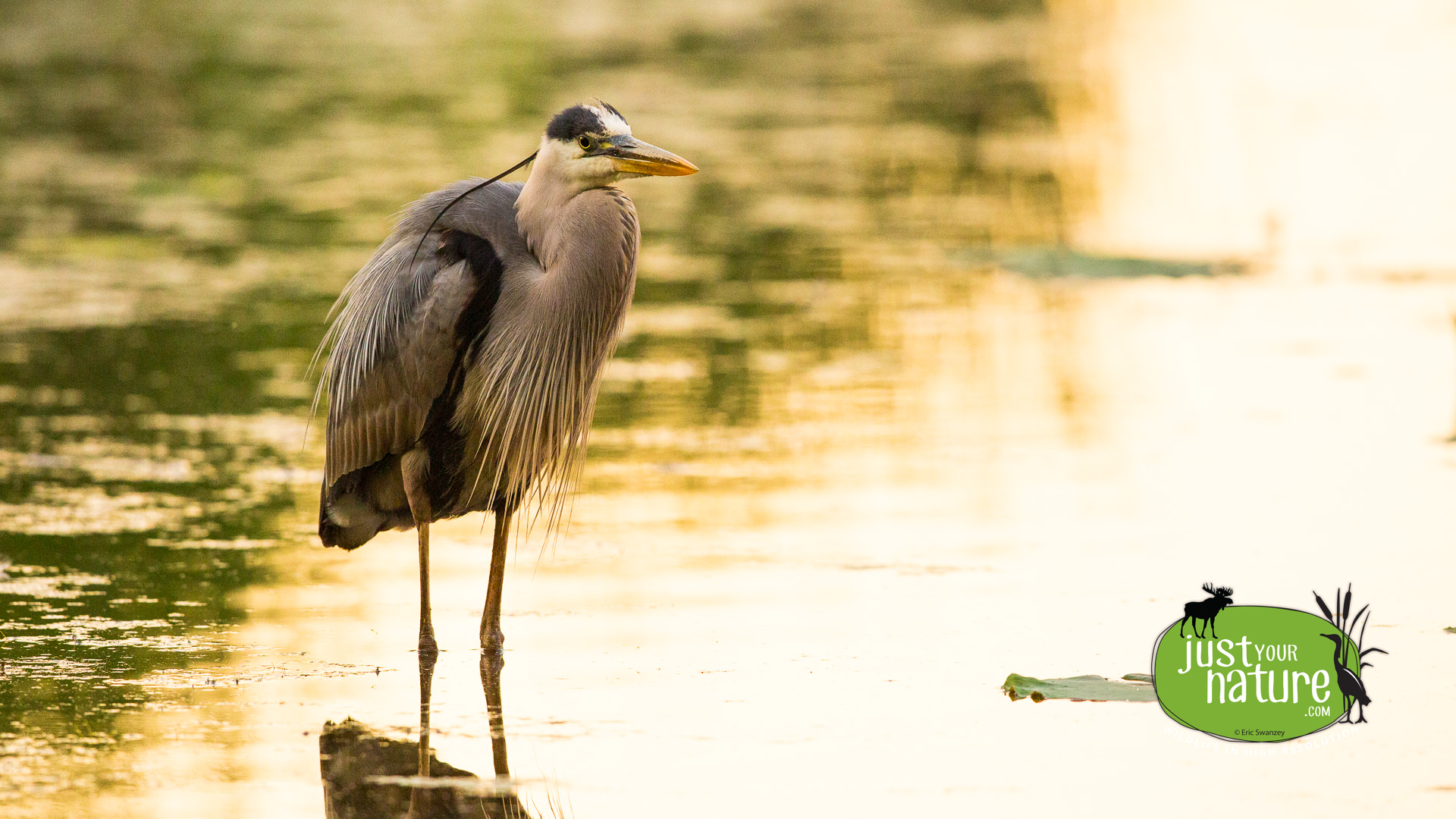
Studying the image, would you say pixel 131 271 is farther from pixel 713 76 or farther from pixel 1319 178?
pixel 713 76

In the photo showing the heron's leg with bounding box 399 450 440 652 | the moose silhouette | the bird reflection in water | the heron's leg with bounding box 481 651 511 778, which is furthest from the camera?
the heron's leg with bounding box 399 450 440 652

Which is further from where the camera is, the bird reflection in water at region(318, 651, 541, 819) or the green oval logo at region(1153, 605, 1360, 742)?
the green oval logo at region(1153, 605, 1360, 742)

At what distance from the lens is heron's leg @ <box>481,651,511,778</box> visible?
16.5ft

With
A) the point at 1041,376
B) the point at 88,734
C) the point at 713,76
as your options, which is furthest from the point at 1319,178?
the point at 88,734

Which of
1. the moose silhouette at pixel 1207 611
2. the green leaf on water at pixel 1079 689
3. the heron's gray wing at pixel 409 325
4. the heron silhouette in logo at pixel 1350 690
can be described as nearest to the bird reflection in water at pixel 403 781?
the heron's gray wing at pixel 409 325

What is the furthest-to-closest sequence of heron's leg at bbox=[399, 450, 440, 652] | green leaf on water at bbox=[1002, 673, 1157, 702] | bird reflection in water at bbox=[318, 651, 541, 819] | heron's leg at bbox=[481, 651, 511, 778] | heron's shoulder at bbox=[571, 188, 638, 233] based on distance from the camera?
heron's leg at bbox=[399, 450, 440, 652] → heron's shoulder at bbox=[571, 188, 638, 233] → green leaf on water at bbox=[1002, 673, 1157, 702] → heron's leg at bbox=[481, 651, 511, 778] → bird reflection in water at bbox=[318, 651, 541, 819]

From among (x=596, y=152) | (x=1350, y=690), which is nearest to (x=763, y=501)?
(x=596, y=152)

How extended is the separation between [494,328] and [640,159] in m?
0.70

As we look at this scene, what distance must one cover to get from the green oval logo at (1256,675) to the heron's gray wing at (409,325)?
2289mm

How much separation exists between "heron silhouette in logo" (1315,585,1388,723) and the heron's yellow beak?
7.33ft

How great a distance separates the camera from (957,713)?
17.5 feet

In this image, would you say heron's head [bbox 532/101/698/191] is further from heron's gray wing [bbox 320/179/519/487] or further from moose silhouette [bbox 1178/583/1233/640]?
moose silhouette [bbox 1178/583/1233/640]

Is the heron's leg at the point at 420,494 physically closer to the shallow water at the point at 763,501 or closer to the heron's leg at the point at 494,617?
the heron's leg at the point at 494,617

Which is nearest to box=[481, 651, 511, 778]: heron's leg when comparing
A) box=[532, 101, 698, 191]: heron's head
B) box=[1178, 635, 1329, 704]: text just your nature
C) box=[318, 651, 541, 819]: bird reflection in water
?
box=[318, 651, 541, 819]: bird reflection in water
